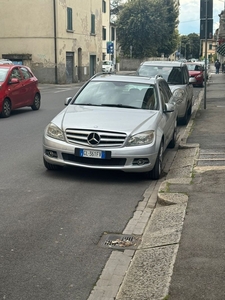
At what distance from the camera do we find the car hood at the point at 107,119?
7.98 meters

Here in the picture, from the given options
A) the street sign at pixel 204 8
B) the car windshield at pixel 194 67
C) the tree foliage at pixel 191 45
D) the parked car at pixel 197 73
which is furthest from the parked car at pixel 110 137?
the tree foliage at pixel 191 45

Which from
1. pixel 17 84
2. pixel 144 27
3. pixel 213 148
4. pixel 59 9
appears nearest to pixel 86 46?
pixel 59 9

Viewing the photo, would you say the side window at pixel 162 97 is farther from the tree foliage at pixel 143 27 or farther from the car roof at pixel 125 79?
the tree foliage at pixel 143 27

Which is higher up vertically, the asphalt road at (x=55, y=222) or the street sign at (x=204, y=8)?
the street sign at (x=204, y=8)

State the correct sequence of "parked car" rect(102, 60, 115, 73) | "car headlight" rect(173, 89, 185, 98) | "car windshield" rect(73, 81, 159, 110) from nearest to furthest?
"car windshield" rect(73, 81, 159, 110)
"car headlight" rect(173, 89, 185, 98)
"parked car" rect(102, 60, 115, 73)

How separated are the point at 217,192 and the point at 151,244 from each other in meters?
1.96

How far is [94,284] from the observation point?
436cm

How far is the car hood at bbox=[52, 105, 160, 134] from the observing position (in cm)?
798

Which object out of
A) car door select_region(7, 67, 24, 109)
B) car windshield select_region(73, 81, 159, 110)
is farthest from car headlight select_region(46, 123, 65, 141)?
car door select_region(7, 67, 24, 109)

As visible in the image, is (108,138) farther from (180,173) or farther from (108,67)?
(108,67)

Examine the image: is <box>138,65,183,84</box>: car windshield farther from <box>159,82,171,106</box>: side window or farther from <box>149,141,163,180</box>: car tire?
<box>149,141,163,180</box>: car tire

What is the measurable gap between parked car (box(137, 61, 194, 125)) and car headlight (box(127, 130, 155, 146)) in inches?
274

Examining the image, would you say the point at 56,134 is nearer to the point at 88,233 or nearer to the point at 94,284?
the point at 88,233

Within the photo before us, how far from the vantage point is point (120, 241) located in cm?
548
